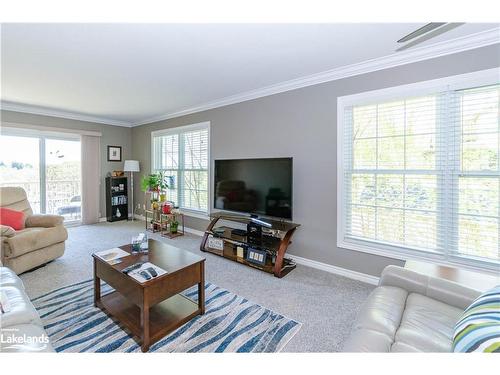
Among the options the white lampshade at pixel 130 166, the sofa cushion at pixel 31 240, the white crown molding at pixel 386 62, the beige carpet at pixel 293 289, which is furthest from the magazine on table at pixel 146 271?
the white lampshade at pixel 130 166

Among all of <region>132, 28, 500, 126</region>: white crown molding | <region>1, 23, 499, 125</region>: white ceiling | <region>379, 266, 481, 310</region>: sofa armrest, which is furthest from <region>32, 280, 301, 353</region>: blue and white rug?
<region>132, 28, 500, 126</region>: white crown molding

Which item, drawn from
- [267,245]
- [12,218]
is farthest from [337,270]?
[12,218]

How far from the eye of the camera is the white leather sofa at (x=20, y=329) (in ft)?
3.48

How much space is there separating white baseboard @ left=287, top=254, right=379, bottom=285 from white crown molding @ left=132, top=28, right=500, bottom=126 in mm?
2240

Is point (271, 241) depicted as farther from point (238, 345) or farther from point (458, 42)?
point (458, 42)

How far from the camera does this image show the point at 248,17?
1.75m

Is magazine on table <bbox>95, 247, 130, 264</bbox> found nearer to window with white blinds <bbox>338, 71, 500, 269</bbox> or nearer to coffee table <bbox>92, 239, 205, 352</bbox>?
coffee table <bbox>92, 239, 205, 352</bbox>

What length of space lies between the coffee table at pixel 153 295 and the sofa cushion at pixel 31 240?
128 centimetres

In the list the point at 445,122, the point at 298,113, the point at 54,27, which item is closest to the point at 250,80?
the point at 298,113

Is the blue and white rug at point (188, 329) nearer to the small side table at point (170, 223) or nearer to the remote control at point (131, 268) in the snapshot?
the remote control at point (131, 268)

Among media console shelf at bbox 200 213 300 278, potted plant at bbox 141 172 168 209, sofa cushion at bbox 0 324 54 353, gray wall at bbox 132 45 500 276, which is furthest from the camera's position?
potted plant at bbox 141 172 168 209

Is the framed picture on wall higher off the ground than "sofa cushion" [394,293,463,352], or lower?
higher

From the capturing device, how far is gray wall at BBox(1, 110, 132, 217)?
427cm

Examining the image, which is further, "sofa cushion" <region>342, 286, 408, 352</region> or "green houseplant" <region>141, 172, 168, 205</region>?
"green houseplant" <region>141, 172, 168, 205</region>
